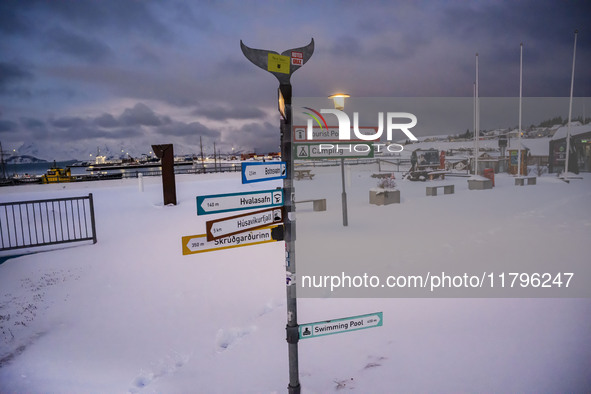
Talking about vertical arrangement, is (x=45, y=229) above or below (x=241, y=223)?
below

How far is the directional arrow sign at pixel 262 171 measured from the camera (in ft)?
7.81

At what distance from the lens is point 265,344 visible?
363cm

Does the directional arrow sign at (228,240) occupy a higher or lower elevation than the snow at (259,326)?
higher

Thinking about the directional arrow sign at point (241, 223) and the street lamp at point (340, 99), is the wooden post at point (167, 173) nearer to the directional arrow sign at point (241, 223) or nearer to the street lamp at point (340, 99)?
the street lamp at point (340, 99)

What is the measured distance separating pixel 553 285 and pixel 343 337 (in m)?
3.48

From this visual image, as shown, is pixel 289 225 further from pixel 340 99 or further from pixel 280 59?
pixel 340 99

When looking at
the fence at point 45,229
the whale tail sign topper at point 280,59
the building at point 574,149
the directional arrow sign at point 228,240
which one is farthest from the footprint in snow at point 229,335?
the building at point 574,149

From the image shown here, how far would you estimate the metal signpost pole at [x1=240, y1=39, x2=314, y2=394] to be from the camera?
7.42 feet

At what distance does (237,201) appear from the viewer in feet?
8.01

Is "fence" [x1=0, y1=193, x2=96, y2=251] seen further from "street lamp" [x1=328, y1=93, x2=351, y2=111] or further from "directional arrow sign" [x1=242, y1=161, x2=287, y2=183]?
"street lamp" [x1=328, y1=93, x2=351, y2=111]

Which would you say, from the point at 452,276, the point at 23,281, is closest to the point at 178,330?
the point at 23,281

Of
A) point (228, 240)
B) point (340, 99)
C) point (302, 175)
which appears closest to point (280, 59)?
point (228, 240)

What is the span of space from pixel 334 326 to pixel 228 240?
1.04 metres

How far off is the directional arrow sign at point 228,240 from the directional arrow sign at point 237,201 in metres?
0.19
